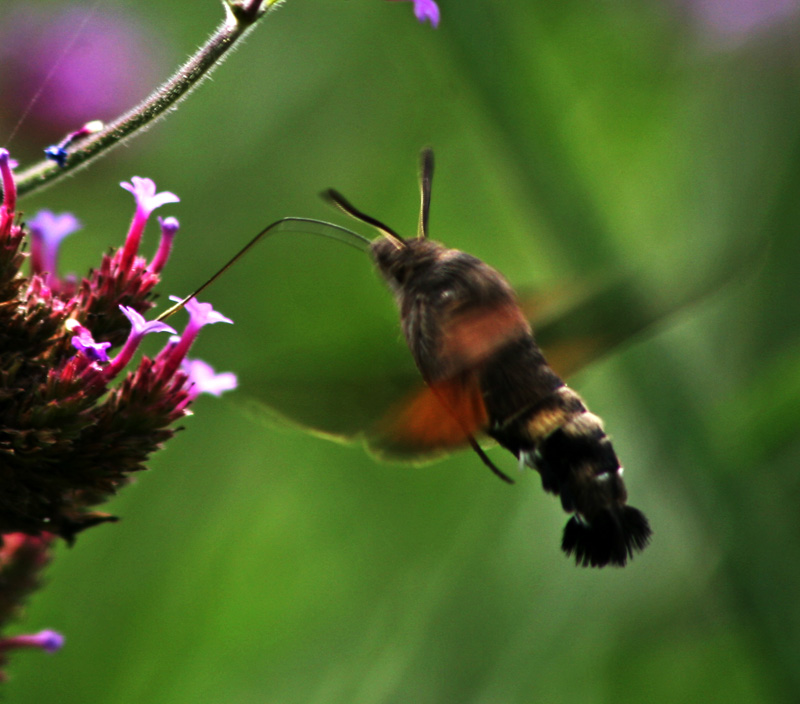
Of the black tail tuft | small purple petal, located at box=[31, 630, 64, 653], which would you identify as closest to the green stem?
small purple petal, located at box=[31, 630, 64, 653]

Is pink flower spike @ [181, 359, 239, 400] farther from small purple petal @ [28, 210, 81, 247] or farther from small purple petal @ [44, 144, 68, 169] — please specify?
small purple petal @ [44, 144, 68, 169]

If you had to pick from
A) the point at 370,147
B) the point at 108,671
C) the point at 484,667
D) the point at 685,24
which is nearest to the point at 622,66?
the point at 685,24

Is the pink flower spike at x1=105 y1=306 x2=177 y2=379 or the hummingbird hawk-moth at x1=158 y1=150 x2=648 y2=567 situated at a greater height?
the hummingbird hawk-moth at x1=158 y1=150 x2=648 y2=567

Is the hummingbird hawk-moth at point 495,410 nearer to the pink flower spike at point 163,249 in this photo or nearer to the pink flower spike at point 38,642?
the pink flower spike at point 163,249

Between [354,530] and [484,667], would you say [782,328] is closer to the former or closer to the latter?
[484,667]

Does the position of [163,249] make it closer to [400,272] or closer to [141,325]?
[141,325]
